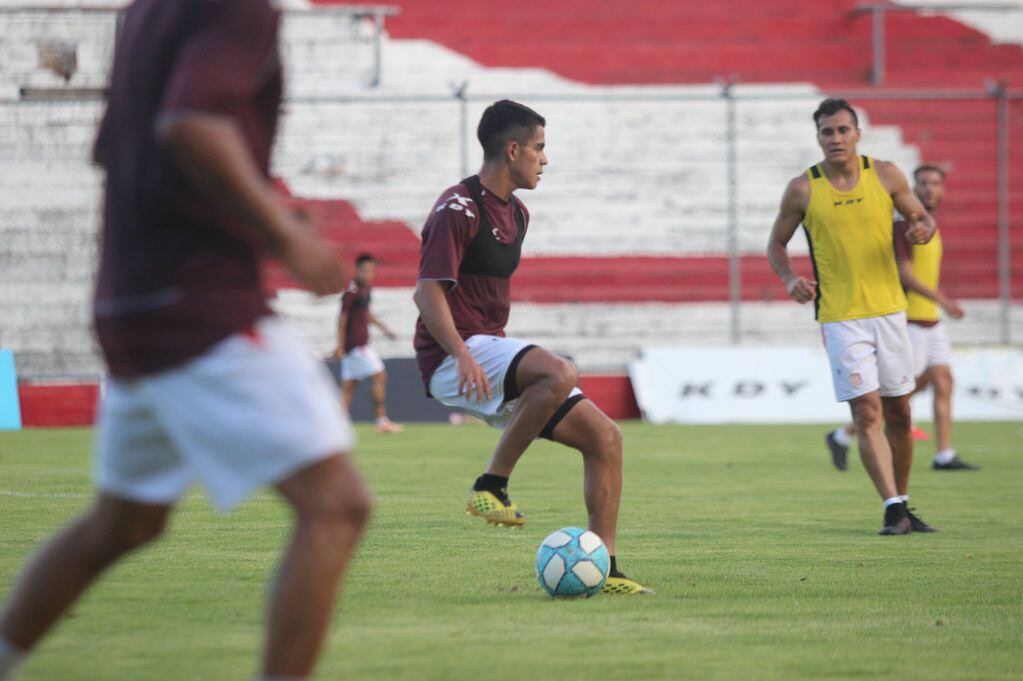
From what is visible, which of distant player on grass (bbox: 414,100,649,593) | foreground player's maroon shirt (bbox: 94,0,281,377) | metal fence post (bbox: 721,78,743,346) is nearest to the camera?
foreground player's maroon shirt (bbox: 94,0,281,377)

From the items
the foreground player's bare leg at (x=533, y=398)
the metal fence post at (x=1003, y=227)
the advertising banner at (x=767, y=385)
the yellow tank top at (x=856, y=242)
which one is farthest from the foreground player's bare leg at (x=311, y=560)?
the metal fence post at (x=1003, y=227)

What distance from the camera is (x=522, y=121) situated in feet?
22.5

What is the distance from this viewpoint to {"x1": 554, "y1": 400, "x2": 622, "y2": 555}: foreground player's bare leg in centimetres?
608

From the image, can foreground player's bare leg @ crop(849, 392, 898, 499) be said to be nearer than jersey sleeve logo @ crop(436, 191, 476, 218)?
No

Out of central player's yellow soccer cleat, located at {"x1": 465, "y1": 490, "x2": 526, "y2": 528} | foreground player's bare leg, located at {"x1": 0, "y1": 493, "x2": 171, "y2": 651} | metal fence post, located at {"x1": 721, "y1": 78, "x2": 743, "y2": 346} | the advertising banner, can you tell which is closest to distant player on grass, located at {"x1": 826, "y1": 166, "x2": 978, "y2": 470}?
the advertising banner

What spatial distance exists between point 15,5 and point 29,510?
52.3 feet

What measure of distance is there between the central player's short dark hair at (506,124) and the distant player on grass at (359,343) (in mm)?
11066

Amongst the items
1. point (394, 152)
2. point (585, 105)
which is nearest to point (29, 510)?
point (394, 152)

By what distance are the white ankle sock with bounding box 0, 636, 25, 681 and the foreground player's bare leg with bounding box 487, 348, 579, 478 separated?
10.1 ft

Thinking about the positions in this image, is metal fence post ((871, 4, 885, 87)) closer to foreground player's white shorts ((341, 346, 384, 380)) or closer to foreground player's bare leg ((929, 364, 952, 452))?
foreground player's white shorts ((341, 346, 384, 380))

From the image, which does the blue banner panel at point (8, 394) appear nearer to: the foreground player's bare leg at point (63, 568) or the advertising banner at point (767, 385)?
the advertising banner at point (767, 385)

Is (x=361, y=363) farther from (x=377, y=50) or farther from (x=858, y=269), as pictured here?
(x=858, y=269)

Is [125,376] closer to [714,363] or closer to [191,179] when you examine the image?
[191,179]

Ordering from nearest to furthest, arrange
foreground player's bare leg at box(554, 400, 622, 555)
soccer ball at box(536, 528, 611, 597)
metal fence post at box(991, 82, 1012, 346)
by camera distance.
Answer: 1. soccer ball at box(536, 528, 611, 597)
2. foreground player's bare leg at box(554, 400, 622, 555)
3. metal fence post at box(991, 82, 1012, 346)
